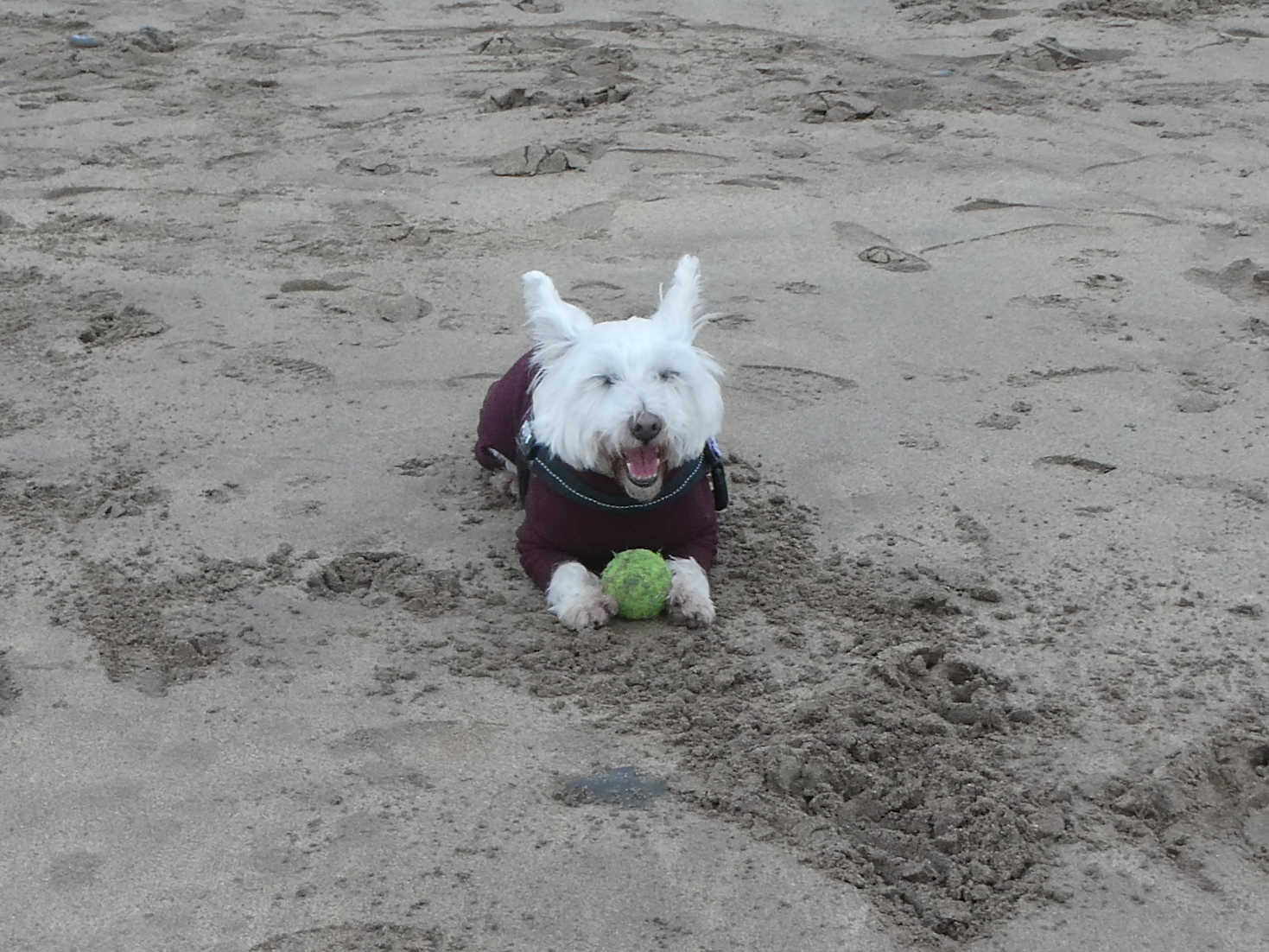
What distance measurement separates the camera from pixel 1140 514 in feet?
15.7

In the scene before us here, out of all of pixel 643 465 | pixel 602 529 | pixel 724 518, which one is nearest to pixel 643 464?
pixel 643 465

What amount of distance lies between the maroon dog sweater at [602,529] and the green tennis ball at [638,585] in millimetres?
147

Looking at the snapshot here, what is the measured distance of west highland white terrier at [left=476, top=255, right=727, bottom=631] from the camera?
4.22 m

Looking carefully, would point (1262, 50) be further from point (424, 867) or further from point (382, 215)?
point (424, 867)

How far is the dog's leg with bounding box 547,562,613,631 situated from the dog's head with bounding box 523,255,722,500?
0.28m

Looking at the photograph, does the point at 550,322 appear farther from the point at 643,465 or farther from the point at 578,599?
the point at 578,599

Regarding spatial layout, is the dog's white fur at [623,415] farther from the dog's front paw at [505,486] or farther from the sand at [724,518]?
the dog's front paw at [505,486]

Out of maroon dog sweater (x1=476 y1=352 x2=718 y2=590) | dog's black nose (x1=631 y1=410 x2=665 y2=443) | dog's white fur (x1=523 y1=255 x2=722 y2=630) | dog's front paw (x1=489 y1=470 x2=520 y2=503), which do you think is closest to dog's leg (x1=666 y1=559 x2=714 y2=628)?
dog's white fur (x1=523 y1=255 x2=722 y2=630)

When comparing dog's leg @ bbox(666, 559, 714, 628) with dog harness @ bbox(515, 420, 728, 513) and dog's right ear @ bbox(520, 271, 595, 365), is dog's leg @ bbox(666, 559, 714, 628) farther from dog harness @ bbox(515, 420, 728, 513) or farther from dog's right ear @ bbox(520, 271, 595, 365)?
dog's right ear @ bbox(520, 271, 595, 365)

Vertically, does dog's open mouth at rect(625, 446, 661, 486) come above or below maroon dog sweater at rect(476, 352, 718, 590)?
above

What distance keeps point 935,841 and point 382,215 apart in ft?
16.4

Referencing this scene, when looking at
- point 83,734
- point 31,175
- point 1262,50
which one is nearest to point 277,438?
point 83,734

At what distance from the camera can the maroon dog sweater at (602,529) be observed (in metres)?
4.40

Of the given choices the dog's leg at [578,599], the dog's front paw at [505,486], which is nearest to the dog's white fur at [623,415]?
the dog's leg at [578,599]
